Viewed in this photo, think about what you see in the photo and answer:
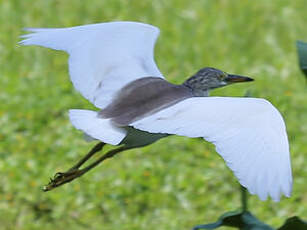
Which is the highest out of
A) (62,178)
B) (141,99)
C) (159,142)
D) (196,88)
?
(141,99)

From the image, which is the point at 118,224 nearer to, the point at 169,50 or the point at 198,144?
the point at 198,144

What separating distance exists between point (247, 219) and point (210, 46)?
9.93 ft

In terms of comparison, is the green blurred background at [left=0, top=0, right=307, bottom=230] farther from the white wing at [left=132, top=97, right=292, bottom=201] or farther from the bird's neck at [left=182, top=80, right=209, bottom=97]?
the white wing at [left=132, top=97, right=292, bottom=201]

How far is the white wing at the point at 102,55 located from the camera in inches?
132

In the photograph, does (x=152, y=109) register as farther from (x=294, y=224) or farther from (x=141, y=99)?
(x=294, y=224)

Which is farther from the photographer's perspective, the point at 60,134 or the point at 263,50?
the point at 263,50

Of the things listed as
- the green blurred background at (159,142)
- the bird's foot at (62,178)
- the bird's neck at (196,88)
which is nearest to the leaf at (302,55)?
the bird's neck at (196,88)

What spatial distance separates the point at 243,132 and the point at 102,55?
0.97m

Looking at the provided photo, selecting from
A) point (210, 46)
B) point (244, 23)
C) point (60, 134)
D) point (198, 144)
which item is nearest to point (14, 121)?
point (60, 134)

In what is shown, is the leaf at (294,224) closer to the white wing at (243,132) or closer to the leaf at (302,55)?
the white wing at (243,132)

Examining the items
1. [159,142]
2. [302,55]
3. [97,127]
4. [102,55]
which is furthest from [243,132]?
[159,142]

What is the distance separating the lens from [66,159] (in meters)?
4.67

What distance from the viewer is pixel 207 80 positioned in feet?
12.0

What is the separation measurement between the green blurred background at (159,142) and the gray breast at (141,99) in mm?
1099
